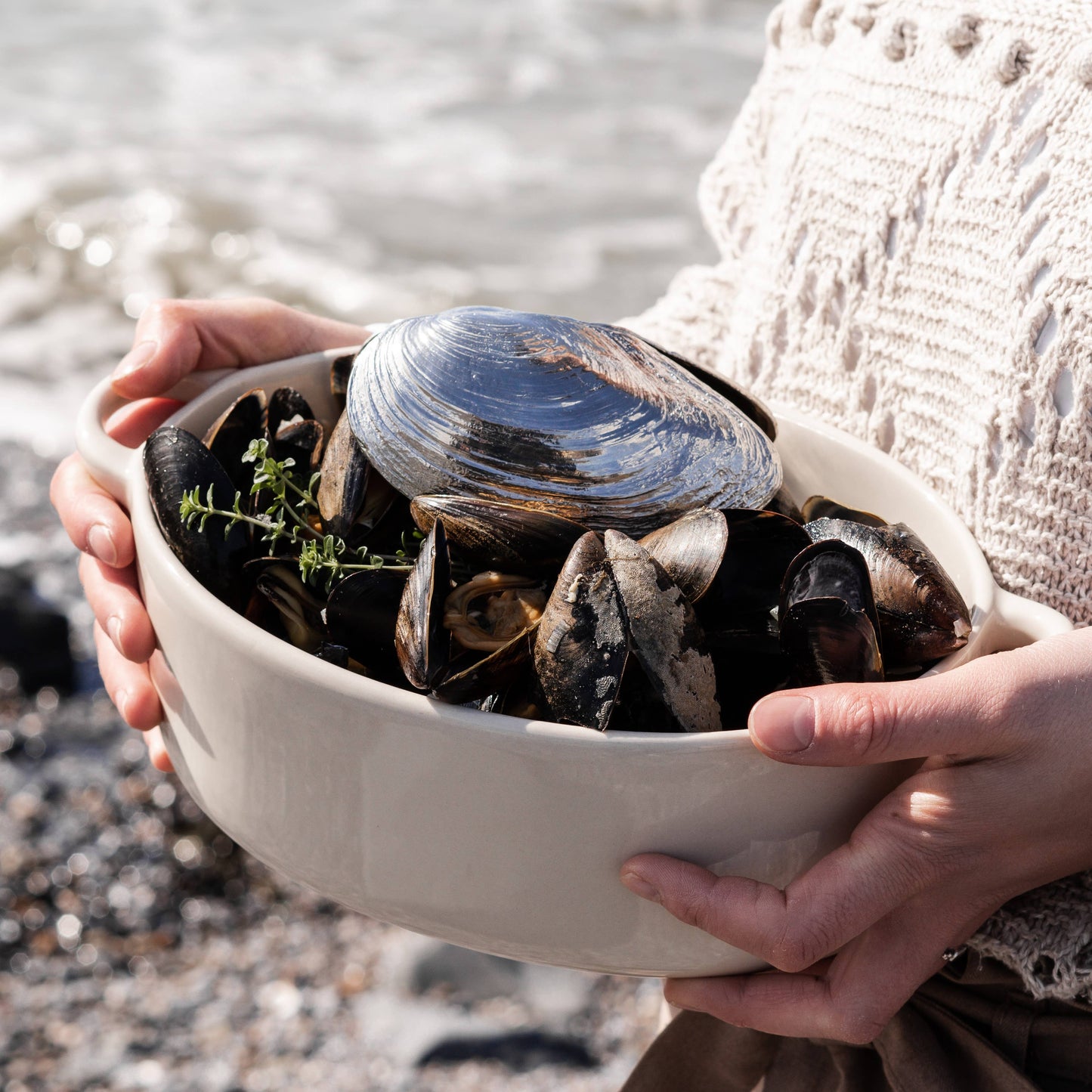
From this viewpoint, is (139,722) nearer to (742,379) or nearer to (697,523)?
(697,523)

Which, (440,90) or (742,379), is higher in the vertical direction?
(742,379)

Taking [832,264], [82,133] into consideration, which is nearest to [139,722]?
[832,264]

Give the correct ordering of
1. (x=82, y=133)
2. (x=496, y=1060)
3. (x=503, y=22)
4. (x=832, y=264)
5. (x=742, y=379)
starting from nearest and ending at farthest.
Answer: (x=832, y=264)
(x=742, y=379)
(x=496, y=1060)
(x=82, y=133)
(x=503, y=22)

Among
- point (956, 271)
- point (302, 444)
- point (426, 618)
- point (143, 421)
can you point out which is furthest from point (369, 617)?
point (956, 271)

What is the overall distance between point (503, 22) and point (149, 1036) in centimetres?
1037

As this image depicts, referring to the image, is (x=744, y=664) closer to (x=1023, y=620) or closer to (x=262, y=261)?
(x=1023, y=620)

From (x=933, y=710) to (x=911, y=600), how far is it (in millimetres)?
101

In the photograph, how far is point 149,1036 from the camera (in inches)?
91.0

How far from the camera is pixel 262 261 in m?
6.45

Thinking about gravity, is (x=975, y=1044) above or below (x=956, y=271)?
below

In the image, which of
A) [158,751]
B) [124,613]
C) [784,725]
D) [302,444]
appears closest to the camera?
[784,725]

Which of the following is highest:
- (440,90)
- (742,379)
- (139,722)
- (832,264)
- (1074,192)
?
(1074,192)

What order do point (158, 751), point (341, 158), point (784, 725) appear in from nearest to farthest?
1. point (784, 725)
2. point (158, 751)
3. point (341, 158)

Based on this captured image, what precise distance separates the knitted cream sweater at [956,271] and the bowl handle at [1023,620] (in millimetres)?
125
